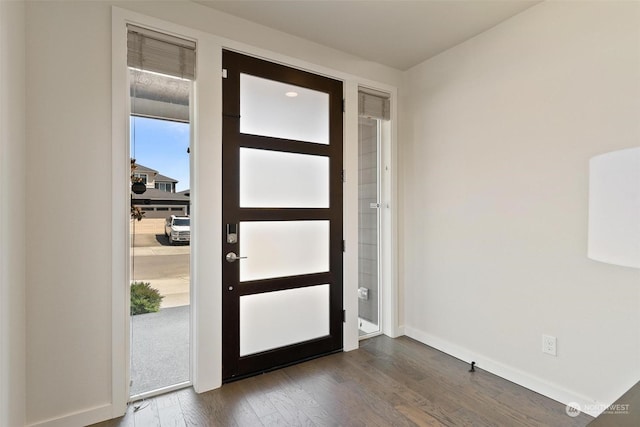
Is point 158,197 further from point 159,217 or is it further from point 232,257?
point 232,257

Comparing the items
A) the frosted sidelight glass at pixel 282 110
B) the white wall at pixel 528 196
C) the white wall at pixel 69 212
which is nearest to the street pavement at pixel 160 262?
the white wall at pixel 69 212

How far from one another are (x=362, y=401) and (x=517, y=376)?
120cm

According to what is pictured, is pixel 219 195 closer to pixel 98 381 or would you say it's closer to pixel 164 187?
pixel 164 187

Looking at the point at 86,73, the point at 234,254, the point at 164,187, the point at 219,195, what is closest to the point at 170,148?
the point at 164,187

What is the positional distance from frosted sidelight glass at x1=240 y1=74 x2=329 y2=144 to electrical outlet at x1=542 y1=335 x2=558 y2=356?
2238 millimetres

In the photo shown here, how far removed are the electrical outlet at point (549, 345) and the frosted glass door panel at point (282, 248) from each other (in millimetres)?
1699

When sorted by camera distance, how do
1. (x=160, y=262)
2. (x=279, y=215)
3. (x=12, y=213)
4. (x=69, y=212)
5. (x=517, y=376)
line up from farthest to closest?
(x=279, y=215)
(x=517, y=376)
(x=160, y=262)
(x=69, y=212)
(x=12, y=213)

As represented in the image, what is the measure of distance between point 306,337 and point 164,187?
1.68 m

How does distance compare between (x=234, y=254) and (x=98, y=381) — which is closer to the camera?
(x=98, y=381)

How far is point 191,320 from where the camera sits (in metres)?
2.40

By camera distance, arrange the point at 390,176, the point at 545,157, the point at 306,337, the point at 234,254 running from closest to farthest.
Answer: the point at 545,157, the point at 234,254, the point at 306,337, the point at 390,176

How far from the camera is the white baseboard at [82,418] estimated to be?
192 cm

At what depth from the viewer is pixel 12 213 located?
164 centimetres

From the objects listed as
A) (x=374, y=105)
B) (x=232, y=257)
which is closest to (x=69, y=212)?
(x=232, y=257)
